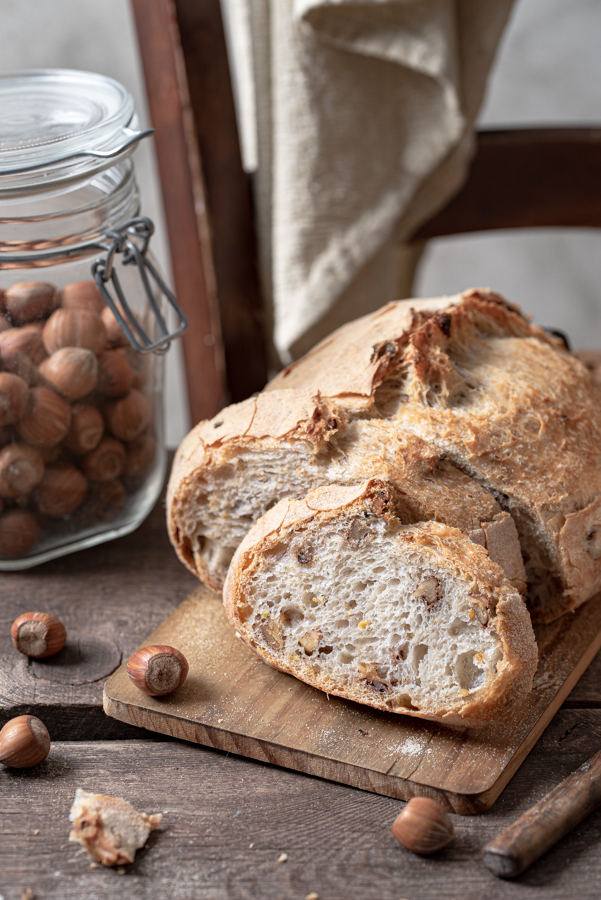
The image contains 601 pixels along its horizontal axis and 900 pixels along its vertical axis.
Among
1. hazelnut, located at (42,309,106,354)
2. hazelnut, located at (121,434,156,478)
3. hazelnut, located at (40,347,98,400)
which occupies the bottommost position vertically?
hazelnut, located at (121,434,156,478)

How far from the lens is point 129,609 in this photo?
6.03 feet

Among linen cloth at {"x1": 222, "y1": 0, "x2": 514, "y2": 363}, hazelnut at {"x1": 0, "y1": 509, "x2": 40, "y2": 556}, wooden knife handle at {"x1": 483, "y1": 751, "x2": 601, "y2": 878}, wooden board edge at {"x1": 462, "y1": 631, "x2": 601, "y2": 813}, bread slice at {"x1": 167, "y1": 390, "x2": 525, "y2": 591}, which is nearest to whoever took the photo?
wooden knife handle at {"x1": 483, "y1": 751, "x2": 601, "y2": 878}

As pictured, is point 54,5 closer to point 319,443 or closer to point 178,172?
point 178,172

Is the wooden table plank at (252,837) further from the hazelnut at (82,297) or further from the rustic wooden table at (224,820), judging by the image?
the hazelnut at (82,297)

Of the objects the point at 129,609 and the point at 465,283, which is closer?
the point at 129,609

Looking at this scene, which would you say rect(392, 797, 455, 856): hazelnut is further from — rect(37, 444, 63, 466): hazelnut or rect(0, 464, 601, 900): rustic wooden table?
rect(37, 444, 63, 466): hazelnut

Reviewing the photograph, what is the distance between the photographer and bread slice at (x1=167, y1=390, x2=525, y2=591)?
4.94 feet

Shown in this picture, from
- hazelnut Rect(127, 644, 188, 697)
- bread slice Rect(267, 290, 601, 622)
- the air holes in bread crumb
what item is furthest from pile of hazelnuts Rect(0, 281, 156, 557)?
the air holes in bread crumb

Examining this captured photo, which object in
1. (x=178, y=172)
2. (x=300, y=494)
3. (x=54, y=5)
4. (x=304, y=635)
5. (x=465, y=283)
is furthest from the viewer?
(x=465, y=283)

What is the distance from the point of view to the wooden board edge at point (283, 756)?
1338mm

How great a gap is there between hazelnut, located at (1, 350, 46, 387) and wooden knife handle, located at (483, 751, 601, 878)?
1.19 m

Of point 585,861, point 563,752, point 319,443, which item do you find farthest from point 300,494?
point 585,861

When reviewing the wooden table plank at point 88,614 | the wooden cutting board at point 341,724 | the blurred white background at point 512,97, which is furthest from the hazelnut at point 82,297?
the blurred white background at point 512,97

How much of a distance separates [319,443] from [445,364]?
1.04 feet
